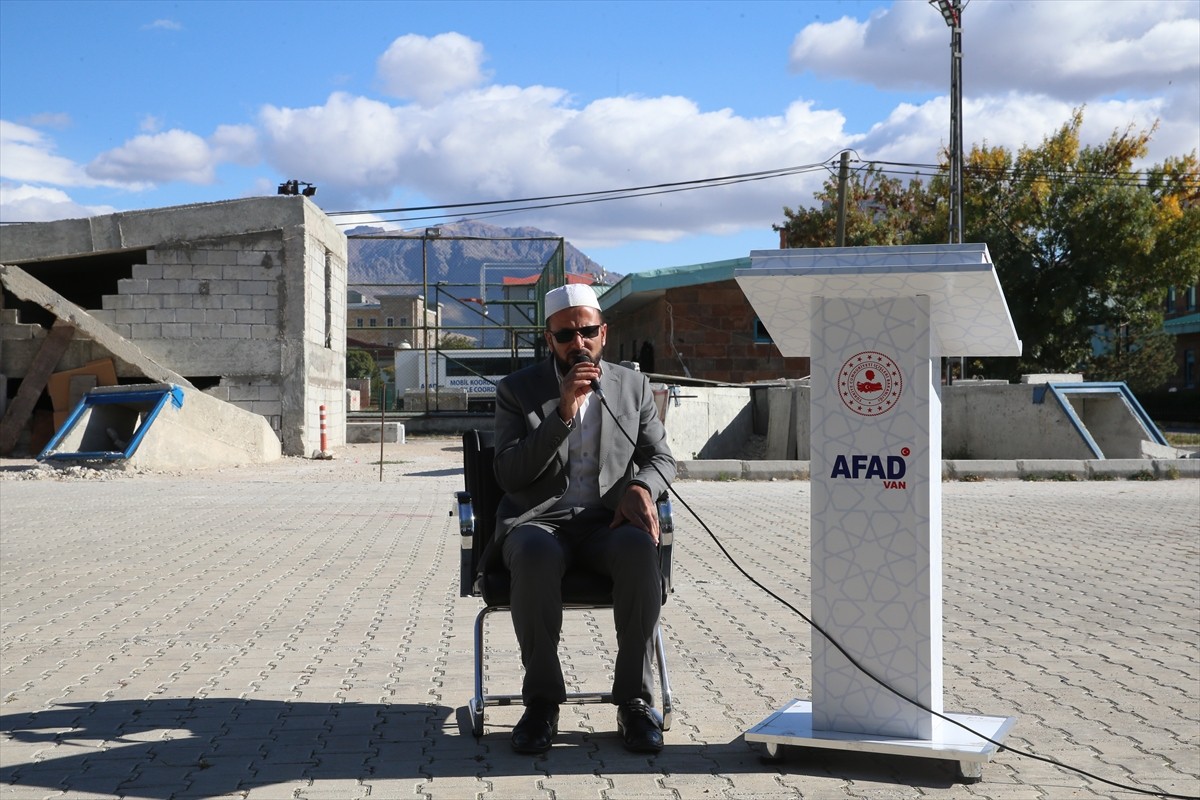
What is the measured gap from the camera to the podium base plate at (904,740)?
12.7 ft

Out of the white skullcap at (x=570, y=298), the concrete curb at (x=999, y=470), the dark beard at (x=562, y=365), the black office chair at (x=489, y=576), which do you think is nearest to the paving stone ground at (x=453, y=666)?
the black office chair at (x=489, y=576)

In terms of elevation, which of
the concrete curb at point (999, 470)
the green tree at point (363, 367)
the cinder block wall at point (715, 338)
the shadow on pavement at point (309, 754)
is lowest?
the shadow on pavement at point (309, 754)

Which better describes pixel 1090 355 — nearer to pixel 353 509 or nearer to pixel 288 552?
pixel 353 509

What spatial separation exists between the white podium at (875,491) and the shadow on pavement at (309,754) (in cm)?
17

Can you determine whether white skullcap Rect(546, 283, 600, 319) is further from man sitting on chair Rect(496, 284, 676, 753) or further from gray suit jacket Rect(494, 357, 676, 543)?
gray suit jacket Rect(494, 357, 676, 543)

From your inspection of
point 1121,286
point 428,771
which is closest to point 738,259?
point 1121,286

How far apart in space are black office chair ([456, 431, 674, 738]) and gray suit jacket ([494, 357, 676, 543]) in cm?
13

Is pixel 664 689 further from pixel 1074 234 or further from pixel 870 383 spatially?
pixel 1074 234

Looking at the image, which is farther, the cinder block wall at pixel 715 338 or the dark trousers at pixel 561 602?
the cinder block wall at pixel 715 338

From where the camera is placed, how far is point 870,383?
13.1ft

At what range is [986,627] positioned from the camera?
6.74 meters

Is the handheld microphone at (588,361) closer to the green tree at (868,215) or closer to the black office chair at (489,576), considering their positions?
the black office chair at (489,576)

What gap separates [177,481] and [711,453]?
30.5ft

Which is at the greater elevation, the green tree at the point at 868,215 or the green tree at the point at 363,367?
the green tree at the point at 868,215
